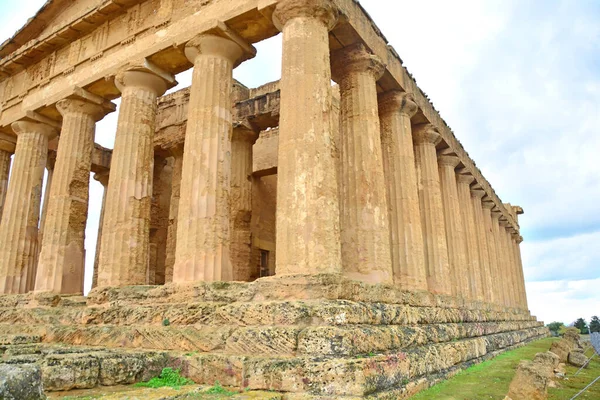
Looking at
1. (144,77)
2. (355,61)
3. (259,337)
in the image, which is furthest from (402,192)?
(144,77)

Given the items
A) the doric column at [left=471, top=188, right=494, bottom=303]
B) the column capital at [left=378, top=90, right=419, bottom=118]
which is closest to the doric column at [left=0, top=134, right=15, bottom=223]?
the column capital at [left=378, top=90, right=419, bottom=118]

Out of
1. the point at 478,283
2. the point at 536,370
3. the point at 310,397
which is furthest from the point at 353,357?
the point at 478,283

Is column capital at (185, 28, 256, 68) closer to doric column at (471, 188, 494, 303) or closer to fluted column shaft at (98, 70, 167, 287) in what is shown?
fluted column shaft at (98, 70, 167, 287)

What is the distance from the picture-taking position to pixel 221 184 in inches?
385

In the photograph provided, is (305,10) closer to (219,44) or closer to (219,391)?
Answer: (219,44)

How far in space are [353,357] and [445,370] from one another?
359cm

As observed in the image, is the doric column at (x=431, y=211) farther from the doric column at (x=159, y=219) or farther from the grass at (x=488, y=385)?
the doric column at (x=159, y=219)

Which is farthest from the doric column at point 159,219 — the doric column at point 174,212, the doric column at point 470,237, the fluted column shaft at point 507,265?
the fluted column shaft at point 507,265

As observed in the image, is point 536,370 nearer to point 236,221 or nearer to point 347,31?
point 347,31

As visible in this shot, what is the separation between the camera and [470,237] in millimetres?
19625

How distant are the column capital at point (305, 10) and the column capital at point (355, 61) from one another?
204 centimetres

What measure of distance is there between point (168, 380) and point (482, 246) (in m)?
18.4

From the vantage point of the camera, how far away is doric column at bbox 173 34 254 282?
917 cm

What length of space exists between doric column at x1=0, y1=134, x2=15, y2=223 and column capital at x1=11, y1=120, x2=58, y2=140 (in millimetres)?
A: 1423
